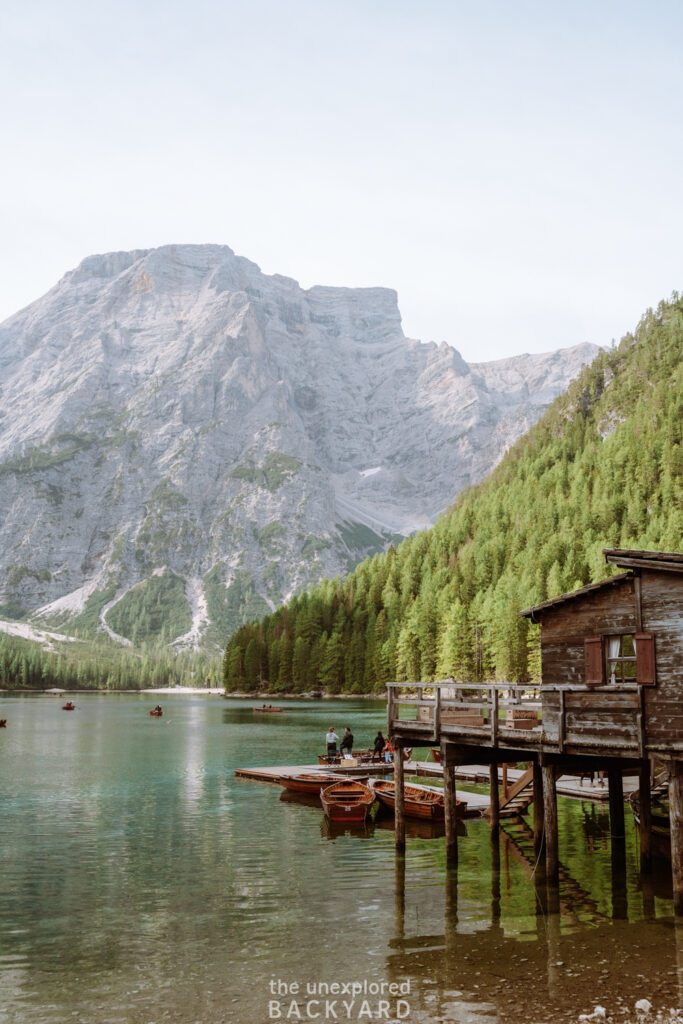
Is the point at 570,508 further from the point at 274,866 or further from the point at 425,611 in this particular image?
the point at 274,866

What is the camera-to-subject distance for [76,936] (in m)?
25.5

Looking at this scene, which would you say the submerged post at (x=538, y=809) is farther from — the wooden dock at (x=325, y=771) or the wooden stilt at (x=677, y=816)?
the wooden dock at (x=325, y=771)

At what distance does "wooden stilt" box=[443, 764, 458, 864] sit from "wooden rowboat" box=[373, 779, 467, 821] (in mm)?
8158

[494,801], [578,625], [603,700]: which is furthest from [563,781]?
[603,700]

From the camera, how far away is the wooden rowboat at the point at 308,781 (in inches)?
2079

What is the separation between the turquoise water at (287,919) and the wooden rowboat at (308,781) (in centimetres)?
263

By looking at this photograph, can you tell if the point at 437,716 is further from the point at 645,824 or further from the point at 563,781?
the point at 563,781

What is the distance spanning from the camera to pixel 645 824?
3284 centimetres

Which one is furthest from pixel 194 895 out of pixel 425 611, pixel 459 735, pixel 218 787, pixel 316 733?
pixel 425 611

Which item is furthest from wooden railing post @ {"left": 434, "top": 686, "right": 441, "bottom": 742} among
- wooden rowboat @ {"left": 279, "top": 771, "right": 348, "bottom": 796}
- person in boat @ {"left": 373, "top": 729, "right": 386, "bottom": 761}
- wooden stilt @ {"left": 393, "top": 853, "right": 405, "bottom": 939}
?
person in boat @ {"left": 373, "top": 729, "right": 386, "bottom": 761}

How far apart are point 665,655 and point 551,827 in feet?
25.7

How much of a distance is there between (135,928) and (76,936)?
5.77ft

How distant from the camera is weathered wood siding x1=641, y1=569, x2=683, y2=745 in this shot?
25.9m

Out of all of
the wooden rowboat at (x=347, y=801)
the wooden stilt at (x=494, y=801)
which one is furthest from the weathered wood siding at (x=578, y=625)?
the wooden rowboat at (x=347, y=801)
